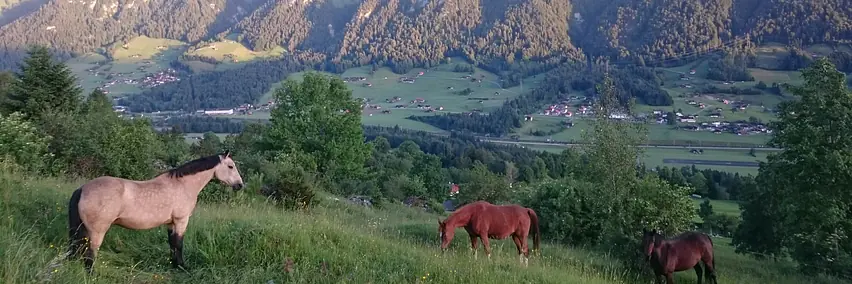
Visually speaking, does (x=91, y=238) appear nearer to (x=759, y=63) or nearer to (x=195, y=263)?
(x=195, y=263)

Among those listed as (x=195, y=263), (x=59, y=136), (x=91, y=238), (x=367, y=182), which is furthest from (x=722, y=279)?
(x=367, y=182)

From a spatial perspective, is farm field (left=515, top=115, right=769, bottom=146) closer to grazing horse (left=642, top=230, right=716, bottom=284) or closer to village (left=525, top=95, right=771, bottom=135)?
village (left=525, top=95, right=771, bottom=135)

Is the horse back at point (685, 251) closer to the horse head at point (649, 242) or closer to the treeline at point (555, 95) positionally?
the horse head at point (649, 242)

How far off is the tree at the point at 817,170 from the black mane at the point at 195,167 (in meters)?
17.5

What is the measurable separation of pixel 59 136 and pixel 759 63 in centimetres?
19167

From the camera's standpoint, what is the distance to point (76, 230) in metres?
5.64

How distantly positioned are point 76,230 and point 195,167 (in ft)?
4.86

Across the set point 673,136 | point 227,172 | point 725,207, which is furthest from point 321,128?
point 673,136

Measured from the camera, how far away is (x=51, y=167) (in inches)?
631

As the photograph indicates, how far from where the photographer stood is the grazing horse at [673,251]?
9.15 metres

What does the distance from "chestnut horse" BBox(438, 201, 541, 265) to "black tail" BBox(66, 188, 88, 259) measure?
5045mm

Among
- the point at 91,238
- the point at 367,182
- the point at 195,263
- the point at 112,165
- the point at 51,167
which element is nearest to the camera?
the point at 91,238

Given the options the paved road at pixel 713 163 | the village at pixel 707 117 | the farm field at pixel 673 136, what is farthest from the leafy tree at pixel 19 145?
the paved road at pixel 713 163

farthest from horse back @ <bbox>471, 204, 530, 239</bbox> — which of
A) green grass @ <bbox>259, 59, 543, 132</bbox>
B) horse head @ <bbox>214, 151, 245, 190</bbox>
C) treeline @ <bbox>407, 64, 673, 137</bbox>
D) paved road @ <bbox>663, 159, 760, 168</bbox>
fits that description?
green grass @ <bbox>259, 59, 543, 132</bbox>
